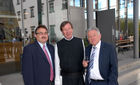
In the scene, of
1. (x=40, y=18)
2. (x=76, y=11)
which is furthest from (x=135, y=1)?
(x=40, y=18)

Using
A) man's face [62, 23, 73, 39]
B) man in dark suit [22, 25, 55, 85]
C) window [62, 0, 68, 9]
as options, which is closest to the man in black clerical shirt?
man's face [62, 23, 73, 39]

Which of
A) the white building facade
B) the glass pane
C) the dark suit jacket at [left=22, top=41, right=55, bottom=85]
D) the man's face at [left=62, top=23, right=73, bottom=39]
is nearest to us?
the dark suit jacket at [left=22, top=41, right=55, bottom=85]

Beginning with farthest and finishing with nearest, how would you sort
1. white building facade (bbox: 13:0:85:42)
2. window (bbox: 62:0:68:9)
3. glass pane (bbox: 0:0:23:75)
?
window (bbox: 62:0:68:9) → white building facade (bbox: 13:0:85:42) → glass pane (bbox: 0:0:23:75)

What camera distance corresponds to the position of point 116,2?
1111 cm

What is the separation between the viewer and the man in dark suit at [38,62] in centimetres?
184

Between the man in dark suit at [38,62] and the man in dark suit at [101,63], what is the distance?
493 mm

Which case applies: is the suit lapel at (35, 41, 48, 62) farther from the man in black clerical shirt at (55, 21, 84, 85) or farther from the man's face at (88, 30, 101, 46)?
the man's face at (88, 30, 101, 46)

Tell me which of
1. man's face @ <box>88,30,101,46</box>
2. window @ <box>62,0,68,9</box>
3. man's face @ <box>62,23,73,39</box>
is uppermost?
window @ <box>62,0,68,9</box>

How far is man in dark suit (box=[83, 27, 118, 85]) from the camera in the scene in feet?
6.19

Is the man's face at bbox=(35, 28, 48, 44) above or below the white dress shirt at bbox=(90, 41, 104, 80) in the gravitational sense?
above

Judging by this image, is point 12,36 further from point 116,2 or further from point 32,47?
point 116,2

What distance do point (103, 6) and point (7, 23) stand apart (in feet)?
20.9

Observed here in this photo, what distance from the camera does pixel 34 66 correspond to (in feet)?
6.13

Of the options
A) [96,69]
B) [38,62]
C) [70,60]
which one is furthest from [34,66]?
[96,69]
